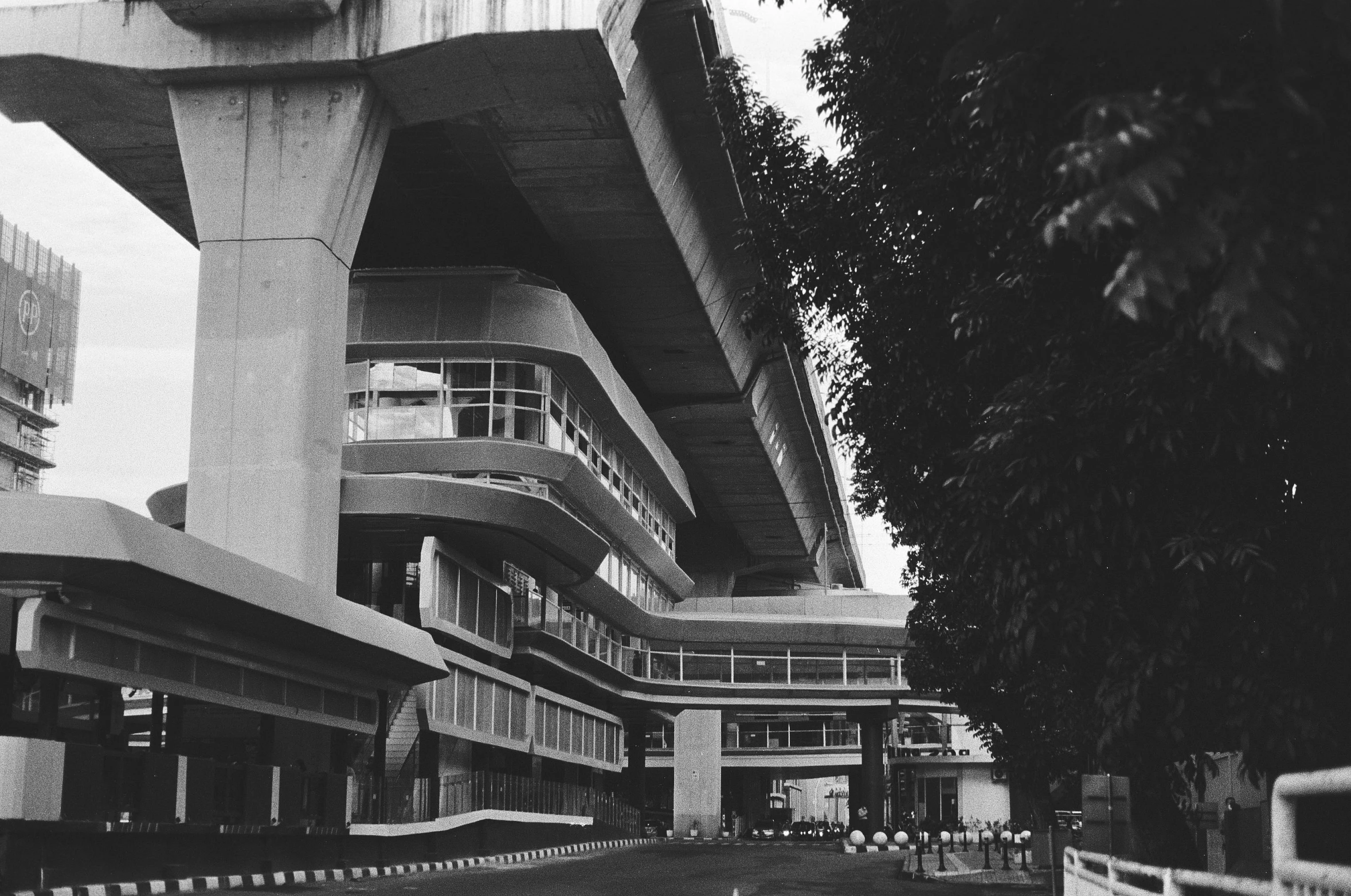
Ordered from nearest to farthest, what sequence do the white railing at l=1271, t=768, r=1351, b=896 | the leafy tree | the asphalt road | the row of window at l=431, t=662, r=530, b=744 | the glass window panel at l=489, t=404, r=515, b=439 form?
the white railing at l=1271, t=768, r=1351, b=896 → the leafy tree → the asphalt road → the row of window at l=431, t=662, r=530, b=744 → the glass window panel at l=489, t=404, r=515, b=439

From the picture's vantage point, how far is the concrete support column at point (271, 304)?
30.5 m

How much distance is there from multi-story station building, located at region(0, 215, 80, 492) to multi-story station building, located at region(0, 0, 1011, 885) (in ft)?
294

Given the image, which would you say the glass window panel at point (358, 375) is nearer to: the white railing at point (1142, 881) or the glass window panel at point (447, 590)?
the glass window panel at point (447, 590)

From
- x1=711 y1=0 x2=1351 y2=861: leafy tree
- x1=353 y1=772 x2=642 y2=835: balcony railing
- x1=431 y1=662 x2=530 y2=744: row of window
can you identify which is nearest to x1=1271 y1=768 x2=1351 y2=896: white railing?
x1=711 y1=0 x2=1351 y2=861: leafy tree

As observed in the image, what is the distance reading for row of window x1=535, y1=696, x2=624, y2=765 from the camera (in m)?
46.3

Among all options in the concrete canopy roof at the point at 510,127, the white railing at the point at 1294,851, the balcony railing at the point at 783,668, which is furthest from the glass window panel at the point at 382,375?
the white railing at the point at 1294,851

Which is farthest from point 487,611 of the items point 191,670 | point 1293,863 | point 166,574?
point 1293,863

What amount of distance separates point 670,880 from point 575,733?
994 inches

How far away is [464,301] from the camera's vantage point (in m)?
40.3

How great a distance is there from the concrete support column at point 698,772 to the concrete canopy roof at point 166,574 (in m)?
37.7

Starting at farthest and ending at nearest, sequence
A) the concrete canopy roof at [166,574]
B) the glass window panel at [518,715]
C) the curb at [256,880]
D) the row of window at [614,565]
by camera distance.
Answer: the glass window panel at [518,715], the row of window at [614,565], the concrete canopy roof at [166,574], the curb at [256,880]

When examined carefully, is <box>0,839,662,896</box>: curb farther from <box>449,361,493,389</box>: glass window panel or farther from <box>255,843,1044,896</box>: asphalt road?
<box>449,361,493,389</box>: glass window panel

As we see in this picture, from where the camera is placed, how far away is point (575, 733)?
51875 mm

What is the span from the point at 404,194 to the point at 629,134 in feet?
26.0
